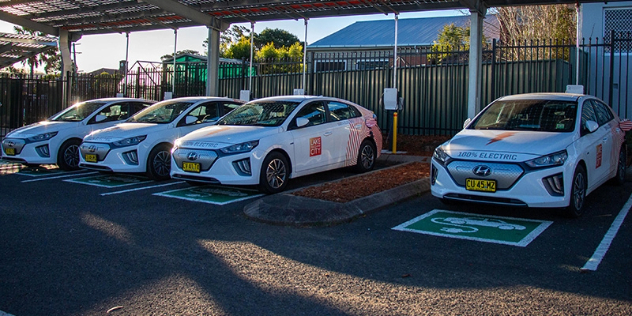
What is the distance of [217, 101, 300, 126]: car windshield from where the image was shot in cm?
961

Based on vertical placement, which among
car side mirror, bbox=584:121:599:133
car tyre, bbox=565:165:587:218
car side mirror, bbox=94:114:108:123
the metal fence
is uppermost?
the metal fence

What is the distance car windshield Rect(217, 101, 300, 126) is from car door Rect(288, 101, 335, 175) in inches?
9.5

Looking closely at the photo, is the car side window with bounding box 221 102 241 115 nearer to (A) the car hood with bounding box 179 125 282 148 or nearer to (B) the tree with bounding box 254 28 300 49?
(A) the car hood with bounding box 179 125 282 148

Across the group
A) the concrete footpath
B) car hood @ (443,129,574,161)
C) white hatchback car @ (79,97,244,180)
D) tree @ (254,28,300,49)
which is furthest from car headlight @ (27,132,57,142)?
tree @ (254,28,300,49)

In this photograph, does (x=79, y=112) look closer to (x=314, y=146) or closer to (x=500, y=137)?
(x=314, y=146)

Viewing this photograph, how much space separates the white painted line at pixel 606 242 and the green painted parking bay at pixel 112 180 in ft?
24.9

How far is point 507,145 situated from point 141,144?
632 cm

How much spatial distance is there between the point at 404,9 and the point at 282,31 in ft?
170

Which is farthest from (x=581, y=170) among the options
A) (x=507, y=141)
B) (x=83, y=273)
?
(x=83, y=273)

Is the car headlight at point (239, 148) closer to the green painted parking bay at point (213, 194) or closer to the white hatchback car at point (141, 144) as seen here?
the green painted parking bay at point (213, 194)

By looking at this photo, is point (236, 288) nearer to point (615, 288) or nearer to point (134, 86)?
point (615, 288)

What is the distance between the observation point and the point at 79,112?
508 inches

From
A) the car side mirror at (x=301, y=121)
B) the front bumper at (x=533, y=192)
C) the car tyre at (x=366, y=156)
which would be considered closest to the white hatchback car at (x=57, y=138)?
the car side mirror at (x=301, y=121)

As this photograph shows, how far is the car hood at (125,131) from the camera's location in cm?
1046
